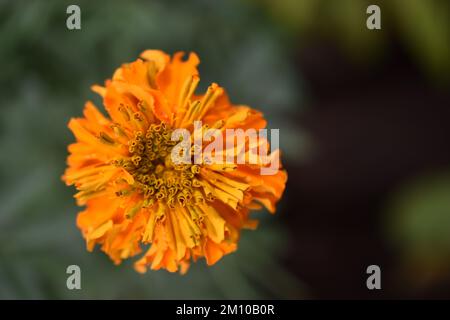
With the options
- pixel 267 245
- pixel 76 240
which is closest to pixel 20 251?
pixel 76 240

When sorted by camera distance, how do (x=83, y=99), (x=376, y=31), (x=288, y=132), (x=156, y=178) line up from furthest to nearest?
(x=376, y=31)
(x=288, y=132)
(x=83, y=99)
(x=156, y=178)

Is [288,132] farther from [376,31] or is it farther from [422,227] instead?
[422,227]

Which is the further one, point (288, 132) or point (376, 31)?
point (376, 31)

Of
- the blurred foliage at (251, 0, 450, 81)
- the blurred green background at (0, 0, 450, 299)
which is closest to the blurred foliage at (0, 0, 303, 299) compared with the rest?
the blurred green background at (0, 0, 450, 299)

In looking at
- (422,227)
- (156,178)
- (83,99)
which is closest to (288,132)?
(83,99)

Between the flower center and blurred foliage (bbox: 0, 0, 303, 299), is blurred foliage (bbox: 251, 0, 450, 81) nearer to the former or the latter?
blurred foliage (bbox: 0, 0, 303, 299)

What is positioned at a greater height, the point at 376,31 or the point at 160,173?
the point at 376,31


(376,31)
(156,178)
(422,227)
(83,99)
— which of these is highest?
(376,31)

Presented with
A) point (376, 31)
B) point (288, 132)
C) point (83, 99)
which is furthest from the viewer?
point (376, 31)
